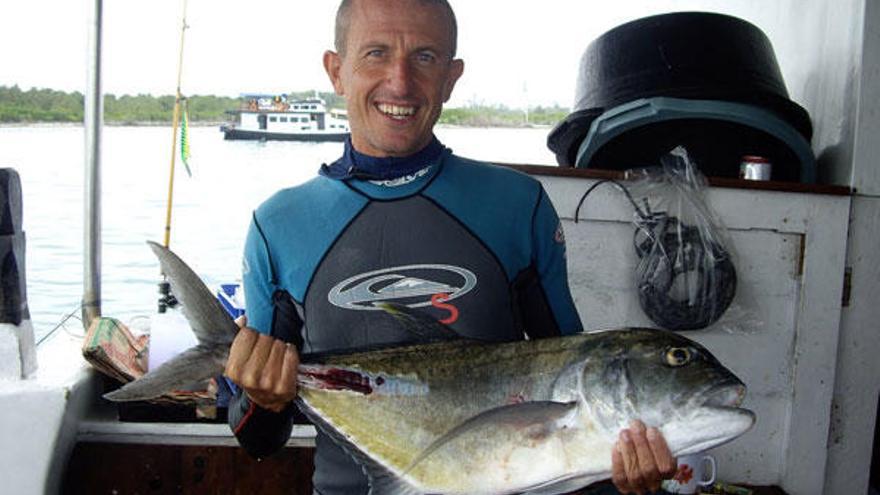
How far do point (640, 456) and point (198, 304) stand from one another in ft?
2.79

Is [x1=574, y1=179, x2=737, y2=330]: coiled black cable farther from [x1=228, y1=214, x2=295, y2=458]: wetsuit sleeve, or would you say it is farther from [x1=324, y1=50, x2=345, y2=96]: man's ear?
[x1=228, y1=214, x2=295, y2=458]: wetsuit sleeve

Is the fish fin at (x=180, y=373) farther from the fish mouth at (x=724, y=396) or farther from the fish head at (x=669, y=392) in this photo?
the fish mouth at (x=724, y=396)

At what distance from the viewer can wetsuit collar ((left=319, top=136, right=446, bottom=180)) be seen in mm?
1874

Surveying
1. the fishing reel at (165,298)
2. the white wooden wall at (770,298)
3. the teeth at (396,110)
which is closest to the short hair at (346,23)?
the teeth at (396,110)

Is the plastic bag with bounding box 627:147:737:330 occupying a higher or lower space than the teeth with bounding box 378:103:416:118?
lower

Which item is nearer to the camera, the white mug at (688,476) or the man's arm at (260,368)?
the man's arm at (260,368)

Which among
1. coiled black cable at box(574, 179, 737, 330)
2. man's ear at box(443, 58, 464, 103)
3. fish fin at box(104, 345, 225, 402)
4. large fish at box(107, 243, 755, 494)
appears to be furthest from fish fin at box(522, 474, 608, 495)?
coiled black cable at box(574, 179, 737, 330)

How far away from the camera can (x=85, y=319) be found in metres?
3.73

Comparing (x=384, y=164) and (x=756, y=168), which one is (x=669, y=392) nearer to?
(x=384, y=164)

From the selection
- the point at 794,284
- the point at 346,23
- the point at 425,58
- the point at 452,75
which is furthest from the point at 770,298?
the point at 346,23

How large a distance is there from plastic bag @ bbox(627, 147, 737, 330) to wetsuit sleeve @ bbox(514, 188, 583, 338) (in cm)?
160

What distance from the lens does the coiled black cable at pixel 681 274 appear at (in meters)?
3.35

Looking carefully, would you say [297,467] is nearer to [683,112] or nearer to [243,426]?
[243,426]

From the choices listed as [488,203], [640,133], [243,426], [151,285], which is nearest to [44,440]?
[243,426]
